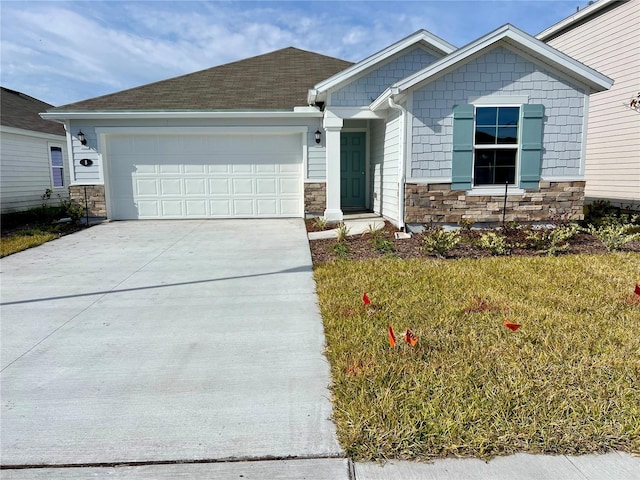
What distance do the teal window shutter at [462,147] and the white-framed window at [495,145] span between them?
0.44 ft

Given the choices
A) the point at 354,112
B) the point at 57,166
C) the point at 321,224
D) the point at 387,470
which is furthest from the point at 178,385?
the point at 57,166

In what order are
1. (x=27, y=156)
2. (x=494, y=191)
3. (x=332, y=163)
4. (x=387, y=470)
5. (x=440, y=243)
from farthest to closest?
(x=27, y=156)
(x=332, y=163)
(x=494, y=191)
(x=440, y=243)
(x=387, y=470)

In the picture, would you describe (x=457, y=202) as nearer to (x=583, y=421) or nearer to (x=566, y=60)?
(x=566, y=60)

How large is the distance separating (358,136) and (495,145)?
4527 mm

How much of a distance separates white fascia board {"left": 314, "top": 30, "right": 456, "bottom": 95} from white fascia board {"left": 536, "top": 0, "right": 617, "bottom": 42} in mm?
4018

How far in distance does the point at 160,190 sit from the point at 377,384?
971cm

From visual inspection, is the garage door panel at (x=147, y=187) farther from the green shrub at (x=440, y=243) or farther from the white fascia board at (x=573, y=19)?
the white fascia board at (x=573, y=19)

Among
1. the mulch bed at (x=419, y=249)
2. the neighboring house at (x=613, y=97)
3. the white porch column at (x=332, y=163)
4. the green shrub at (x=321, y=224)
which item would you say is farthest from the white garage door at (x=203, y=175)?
the neighboring house at (x=613, y=97)

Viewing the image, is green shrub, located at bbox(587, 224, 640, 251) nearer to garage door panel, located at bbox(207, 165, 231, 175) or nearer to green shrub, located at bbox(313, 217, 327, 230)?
green shrub, located at bbox(313, 217, 327, 230)

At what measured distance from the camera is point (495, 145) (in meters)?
8.28

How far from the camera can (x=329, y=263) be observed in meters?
6.44

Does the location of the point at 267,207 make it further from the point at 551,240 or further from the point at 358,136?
the point at 551,240

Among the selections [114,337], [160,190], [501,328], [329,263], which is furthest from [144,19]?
[501,328]

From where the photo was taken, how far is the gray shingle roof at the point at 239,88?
1071cm
